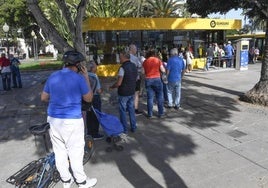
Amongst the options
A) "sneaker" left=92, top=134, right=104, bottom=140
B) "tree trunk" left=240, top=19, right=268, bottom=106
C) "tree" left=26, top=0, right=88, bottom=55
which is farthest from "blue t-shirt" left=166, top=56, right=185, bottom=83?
"sneaker" left=92, top=134, right=104, bottom=140

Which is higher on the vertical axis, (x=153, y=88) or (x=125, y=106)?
(x=153, y=88)

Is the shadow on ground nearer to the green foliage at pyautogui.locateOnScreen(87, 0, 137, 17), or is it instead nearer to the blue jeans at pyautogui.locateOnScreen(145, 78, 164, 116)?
the blue jeans at pyautogui.locateOnScreen(145, 78, 164, 116)

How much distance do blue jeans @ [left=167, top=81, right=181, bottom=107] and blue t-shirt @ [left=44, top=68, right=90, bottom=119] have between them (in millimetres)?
4690

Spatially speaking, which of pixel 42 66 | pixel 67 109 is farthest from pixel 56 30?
pixel 42 66

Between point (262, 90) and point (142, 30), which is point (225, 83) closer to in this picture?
point (262, 90)

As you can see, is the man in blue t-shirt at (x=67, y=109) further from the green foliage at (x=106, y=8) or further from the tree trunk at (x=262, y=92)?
the green foliage at (x=106, y=8)

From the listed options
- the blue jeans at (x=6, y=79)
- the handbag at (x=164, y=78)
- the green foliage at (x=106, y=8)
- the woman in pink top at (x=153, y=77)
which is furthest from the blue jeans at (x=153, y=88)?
the green foliage at (x=106, y=8)

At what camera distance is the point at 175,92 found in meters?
8.16

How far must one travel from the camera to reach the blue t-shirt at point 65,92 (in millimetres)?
3588

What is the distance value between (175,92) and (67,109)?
4922mm

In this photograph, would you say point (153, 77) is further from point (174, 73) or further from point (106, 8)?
point (106, 8)

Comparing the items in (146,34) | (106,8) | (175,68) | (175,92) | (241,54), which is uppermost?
(106,8)

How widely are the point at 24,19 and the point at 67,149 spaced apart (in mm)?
43837

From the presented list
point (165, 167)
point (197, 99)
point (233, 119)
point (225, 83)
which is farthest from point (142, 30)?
point (165, 167)
